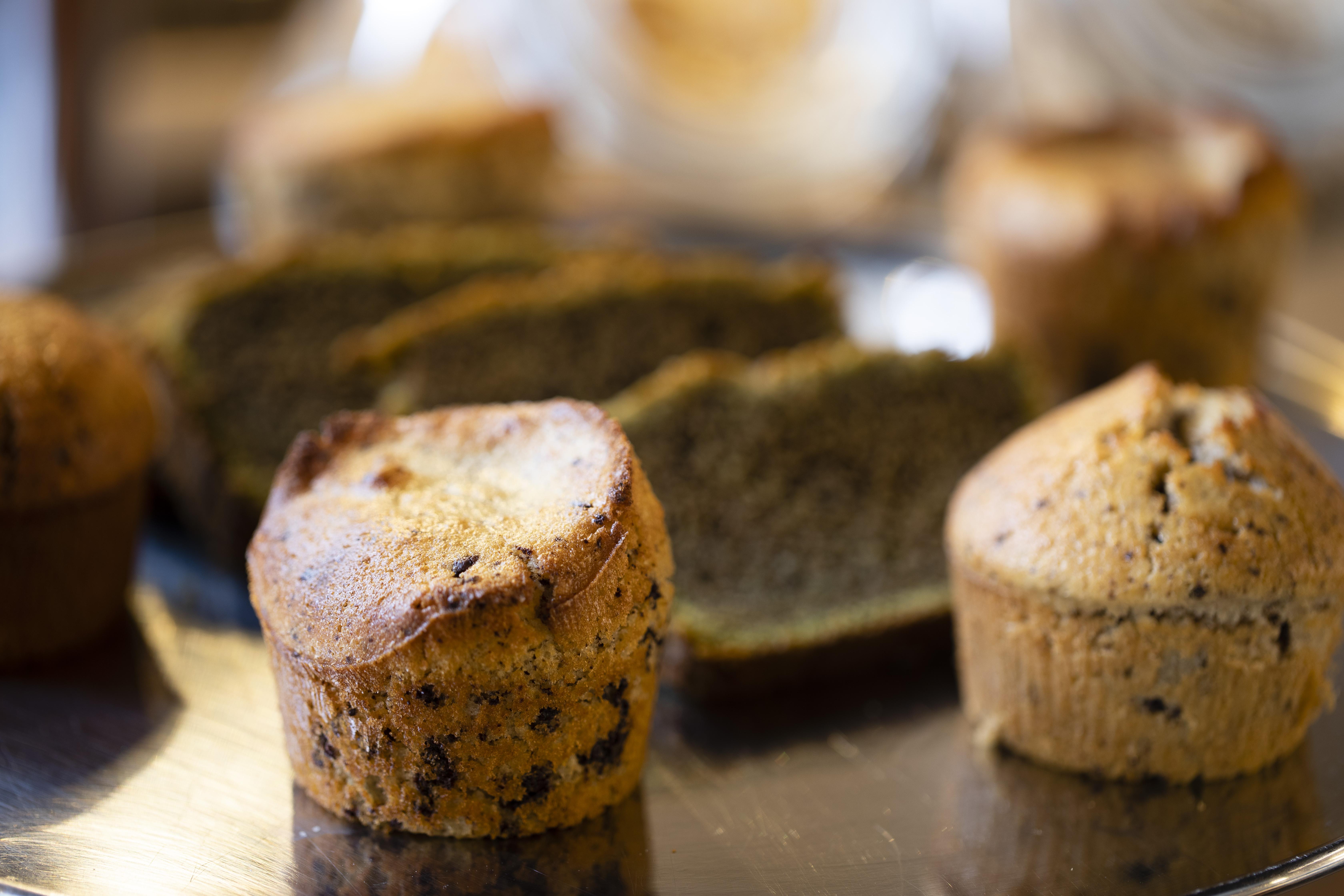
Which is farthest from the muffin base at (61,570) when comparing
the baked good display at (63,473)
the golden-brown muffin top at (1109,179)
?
the golden-brown muffin top at (1109,179)

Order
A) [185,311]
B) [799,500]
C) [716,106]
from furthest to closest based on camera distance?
[716,106], [185,311], [799,500]

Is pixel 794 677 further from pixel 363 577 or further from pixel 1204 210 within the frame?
pixel 1204 210

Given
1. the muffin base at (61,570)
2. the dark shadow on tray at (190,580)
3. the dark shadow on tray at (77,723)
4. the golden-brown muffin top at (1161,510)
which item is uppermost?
the golden-brown muffin top at (1161,510)

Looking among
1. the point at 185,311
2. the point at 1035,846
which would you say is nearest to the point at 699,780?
the point at 1035,846

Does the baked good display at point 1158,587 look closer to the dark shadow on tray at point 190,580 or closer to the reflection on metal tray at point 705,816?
→ the reflection on metal tray at point 705,816

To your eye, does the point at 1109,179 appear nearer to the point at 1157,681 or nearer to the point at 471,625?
the point at 1157,681

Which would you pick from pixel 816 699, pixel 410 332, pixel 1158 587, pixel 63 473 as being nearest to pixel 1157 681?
pixel 1158 587
